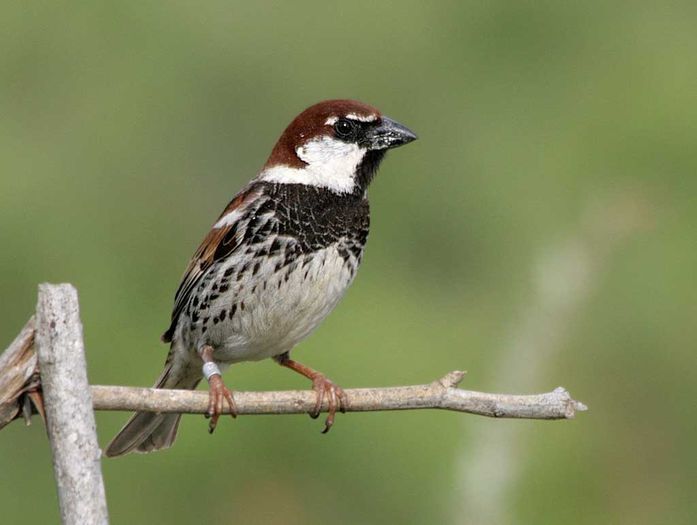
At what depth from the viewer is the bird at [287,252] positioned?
5.07 metres

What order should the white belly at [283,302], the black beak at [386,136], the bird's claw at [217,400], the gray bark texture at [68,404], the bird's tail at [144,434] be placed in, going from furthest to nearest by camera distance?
the black beak at [386,136], the bird's tail at [144,434], the white belly at [283,302], the bird's claw at [217,400], the gray bark texture at [68,404]

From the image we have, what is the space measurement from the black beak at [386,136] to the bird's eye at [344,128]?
0.19 feet

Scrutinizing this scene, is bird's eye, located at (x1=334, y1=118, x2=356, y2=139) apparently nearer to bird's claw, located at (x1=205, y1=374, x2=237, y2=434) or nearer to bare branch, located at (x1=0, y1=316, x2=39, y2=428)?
bird's claw, located at (x1=205, y1=374, x2=237, y2=434)

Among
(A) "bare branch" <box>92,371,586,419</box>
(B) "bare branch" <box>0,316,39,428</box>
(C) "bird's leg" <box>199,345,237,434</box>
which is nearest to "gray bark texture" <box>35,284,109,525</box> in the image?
(B) "bare branch" <box>0,316,39,428</box>

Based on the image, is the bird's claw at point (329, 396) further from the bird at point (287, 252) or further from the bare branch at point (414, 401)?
the bare branch at point (414, 401)

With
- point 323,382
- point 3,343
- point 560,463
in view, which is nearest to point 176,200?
point 3,343

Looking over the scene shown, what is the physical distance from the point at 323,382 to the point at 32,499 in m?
2.53

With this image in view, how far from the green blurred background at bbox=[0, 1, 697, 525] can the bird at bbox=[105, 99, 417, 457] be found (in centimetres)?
196

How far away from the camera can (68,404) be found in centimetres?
362

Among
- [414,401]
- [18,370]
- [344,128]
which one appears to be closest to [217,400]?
[414,401]

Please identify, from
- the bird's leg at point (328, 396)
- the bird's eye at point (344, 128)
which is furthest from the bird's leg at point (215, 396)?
the bird's eye at point (344, 128)

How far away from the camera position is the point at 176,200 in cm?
884

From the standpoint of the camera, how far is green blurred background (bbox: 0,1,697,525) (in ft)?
24.1

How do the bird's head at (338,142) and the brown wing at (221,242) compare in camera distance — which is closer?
the brown wing at (221,242)
